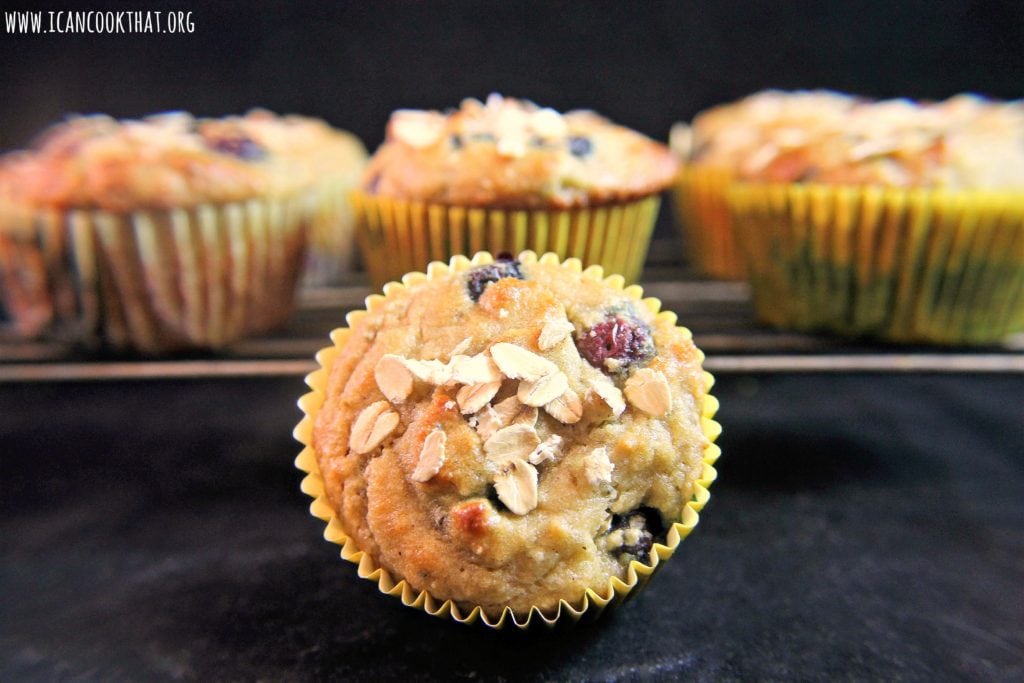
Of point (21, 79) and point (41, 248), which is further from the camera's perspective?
point (21, 79)

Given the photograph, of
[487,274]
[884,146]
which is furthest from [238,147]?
[884,146]

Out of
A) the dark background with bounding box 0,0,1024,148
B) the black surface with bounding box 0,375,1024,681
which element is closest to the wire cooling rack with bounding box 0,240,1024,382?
the black surface with bounding box 0,375,1024,681

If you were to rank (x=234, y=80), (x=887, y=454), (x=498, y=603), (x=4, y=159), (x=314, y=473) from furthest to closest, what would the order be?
1. (x=234, y=80)
2. (x=4, y=159)
3. (x=887, y=454)
4. (x=314, y=473)
5. (x=498, y=603)

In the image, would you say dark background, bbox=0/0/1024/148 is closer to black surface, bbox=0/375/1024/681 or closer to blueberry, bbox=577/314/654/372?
black surface, bbox=0/375/1024/681

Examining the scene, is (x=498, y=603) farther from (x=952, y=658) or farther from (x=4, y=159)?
(x=4, y=159)

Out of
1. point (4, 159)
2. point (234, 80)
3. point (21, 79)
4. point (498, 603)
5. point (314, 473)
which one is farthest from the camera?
point (234, 80)

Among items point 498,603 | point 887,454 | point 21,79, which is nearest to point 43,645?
point 498,603

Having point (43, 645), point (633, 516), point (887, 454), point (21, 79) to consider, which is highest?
point (21, 79)

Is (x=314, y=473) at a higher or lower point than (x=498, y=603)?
higher

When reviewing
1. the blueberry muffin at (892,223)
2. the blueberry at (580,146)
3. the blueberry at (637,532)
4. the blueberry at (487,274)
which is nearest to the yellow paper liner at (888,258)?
the blueberry muffin at (892,223)
